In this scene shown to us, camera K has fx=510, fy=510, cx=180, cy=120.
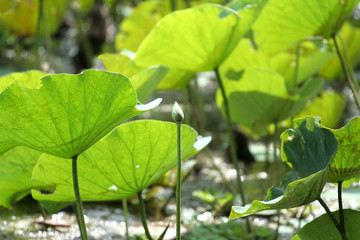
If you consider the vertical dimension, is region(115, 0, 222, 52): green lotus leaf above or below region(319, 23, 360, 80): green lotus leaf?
above

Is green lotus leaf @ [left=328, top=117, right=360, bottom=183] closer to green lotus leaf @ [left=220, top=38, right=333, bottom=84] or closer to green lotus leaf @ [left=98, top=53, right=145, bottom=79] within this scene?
green lotus leaf @ [left=98, top=53, right=145, bottom=79]

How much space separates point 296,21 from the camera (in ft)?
3.71

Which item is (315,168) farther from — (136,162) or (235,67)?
(235,67)

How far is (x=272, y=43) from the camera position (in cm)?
125

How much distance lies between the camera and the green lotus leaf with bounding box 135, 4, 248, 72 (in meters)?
0.99

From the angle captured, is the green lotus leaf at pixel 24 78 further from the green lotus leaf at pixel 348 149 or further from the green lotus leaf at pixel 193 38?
the green lotus leaf at pixel 348 149

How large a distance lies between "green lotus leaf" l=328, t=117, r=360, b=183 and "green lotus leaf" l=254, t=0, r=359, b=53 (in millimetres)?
416

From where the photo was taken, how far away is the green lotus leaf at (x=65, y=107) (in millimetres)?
659

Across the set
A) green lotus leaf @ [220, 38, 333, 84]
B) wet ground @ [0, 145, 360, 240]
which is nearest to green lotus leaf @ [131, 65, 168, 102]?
wet ground @ [0, 145, 360, 240]

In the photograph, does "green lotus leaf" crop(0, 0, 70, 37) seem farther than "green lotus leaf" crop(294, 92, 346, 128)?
Yes

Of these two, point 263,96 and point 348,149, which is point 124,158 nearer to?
point 348,149

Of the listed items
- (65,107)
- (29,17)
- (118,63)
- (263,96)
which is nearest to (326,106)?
(263,96)

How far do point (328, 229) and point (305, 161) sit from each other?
11cm

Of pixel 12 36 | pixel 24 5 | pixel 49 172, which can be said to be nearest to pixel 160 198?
pixel 49 172
